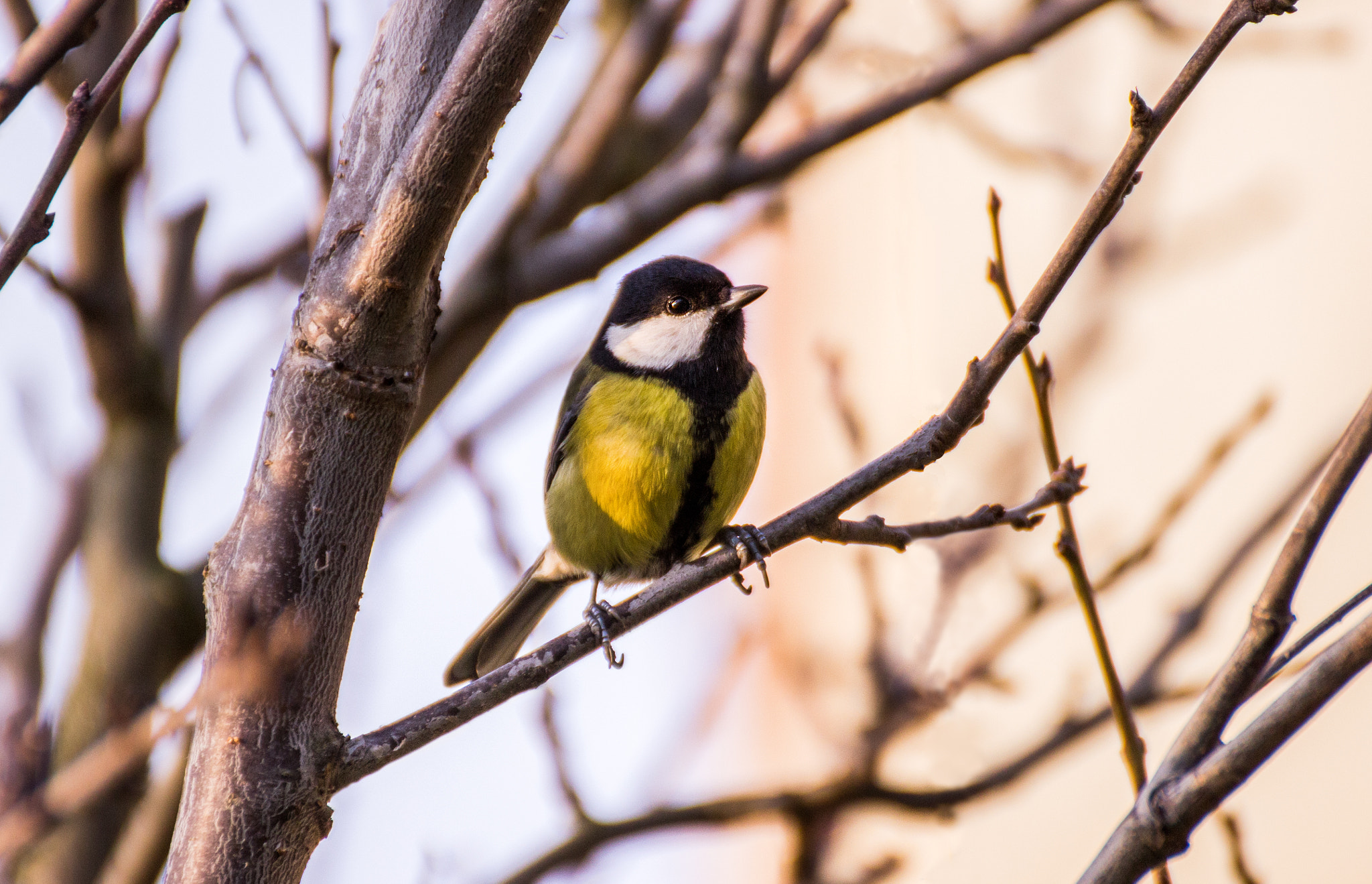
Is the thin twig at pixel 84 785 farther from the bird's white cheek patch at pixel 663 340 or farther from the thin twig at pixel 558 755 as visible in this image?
the bird's white cheek patch at pixel 663 340

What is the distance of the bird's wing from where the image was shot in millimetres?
3143

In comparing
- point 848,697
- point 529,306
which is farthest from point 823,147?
point 848,697

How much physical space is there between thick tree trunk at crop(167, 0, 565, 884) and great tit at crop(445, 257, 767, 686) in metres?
1.15

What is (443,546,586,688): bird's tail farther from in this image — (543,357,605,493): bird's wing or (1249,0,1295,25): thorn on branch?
(1249,0,1295,25): thorn on branch

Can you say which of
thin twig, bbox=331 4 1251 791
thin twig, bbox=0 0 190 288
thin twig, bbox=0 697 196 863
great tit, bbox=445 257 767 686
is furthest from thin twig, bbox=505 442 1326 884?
thin twig, bbox=0 0 190 288

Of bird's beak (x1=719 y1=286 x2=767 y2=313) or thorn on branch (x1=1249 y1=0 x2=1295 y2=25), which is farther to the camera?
bird's beak (x1=719 y1=286 x2=767 y2=313)

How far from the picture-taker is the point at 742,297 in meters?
3.09

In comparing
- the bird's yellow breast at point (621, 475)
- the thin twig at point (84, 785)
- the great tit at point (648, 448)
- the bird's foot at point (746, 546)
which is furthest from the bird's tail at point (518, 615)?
the thin twig at point (84, 785)

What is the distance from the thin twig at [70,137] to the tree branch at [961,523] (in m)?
1.18

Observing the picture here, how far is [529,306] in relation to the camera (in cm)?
315

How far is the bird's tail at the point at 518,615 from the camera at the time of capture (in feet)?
10.8

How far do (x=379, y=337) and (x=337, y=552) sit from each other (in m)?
0.29

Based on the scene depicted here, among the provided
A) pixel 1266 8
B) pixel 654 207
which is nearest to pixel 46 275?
pixel 654 207

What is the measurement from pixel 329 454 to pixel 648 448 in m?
1.47
